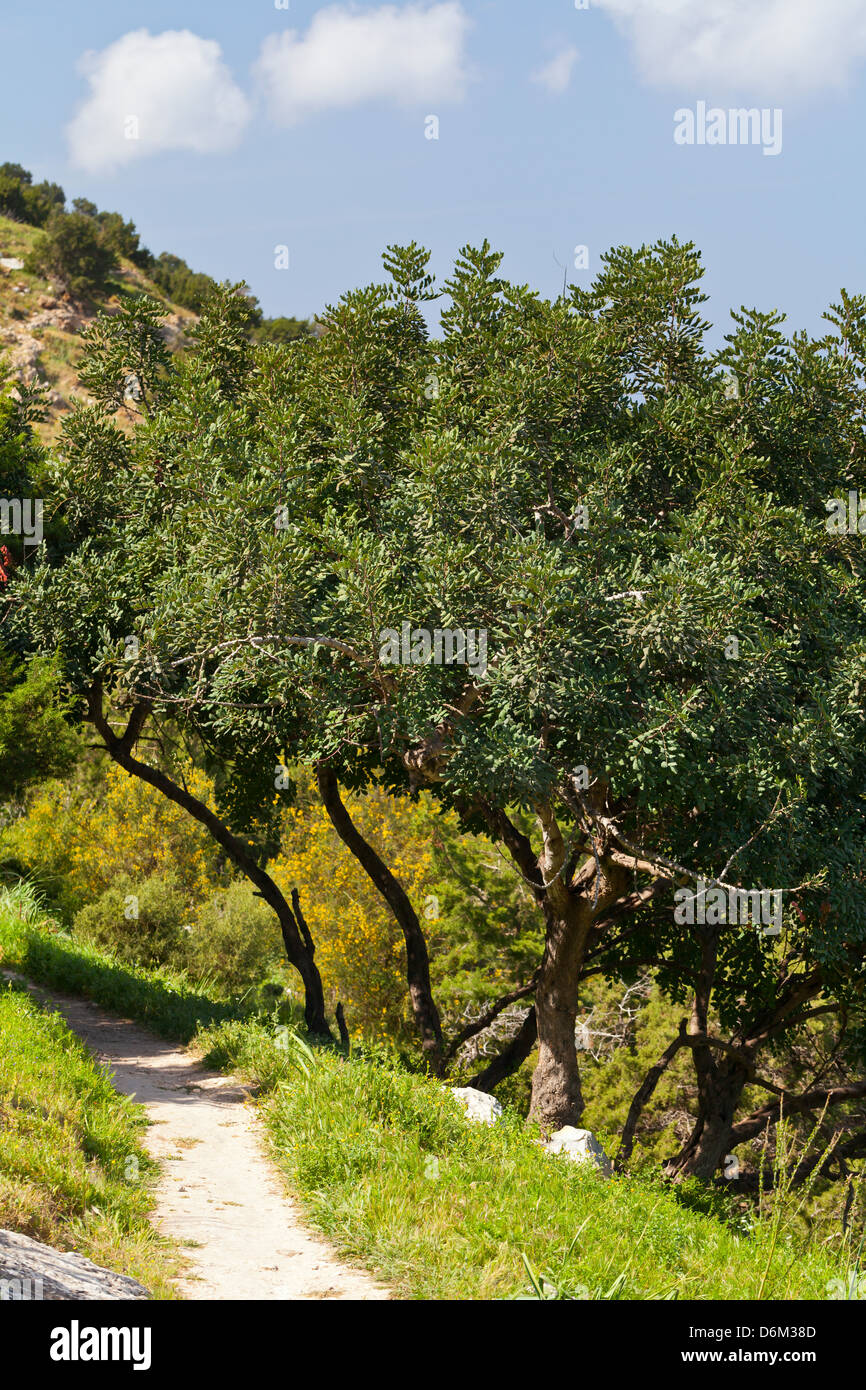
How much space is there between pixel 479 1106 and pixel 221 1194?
305 centimetres

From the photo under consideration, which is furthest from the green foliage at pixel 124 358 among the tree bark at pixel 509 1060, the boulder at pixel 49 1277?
the boulder at pixel 49 1277

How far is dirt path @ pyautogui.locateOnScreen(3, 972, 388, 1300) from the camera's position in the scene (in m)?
5.31

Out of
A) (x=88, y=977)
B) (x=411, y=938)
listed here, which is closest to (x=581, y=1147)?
(x=411, y=938)

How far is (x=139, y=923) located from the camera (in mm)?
19922

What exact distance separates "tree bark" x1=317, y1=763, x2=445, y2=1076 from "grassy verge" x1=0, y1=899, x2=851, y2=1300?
351 centimetres

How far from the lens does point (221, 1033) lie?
11273mm

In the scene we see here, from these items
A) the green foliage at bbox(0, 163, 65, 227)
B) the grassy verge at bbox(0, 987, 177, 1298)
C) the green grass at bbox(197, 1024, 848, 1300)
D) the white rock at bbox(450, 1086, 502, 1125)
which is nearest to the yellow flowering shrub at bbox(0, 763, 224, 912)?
the white rock at bbox(450, 1086, 502, 1125)

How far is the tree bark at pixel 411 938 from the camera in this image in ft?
42.3

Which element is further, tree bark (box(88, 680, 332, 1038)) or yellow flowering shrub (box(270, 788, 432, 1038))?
yellow flowering shrub (box(270, 788, 432, 1038))

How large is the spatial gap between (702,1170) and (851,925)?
6.57 m

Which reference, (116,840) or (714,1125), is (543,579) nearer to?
(714,1125)

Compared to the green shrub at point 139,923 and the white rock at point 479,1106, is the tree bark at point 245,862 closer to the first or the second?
the white rock at point 479,1106

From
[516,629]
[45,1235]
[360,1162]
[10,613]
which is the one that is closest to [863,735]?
[516,629]

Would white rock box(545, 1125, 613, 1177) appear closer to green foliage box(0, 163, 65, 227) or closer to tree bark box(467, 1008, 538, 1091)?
tree bark box(467, 1008, 538, 1091)
